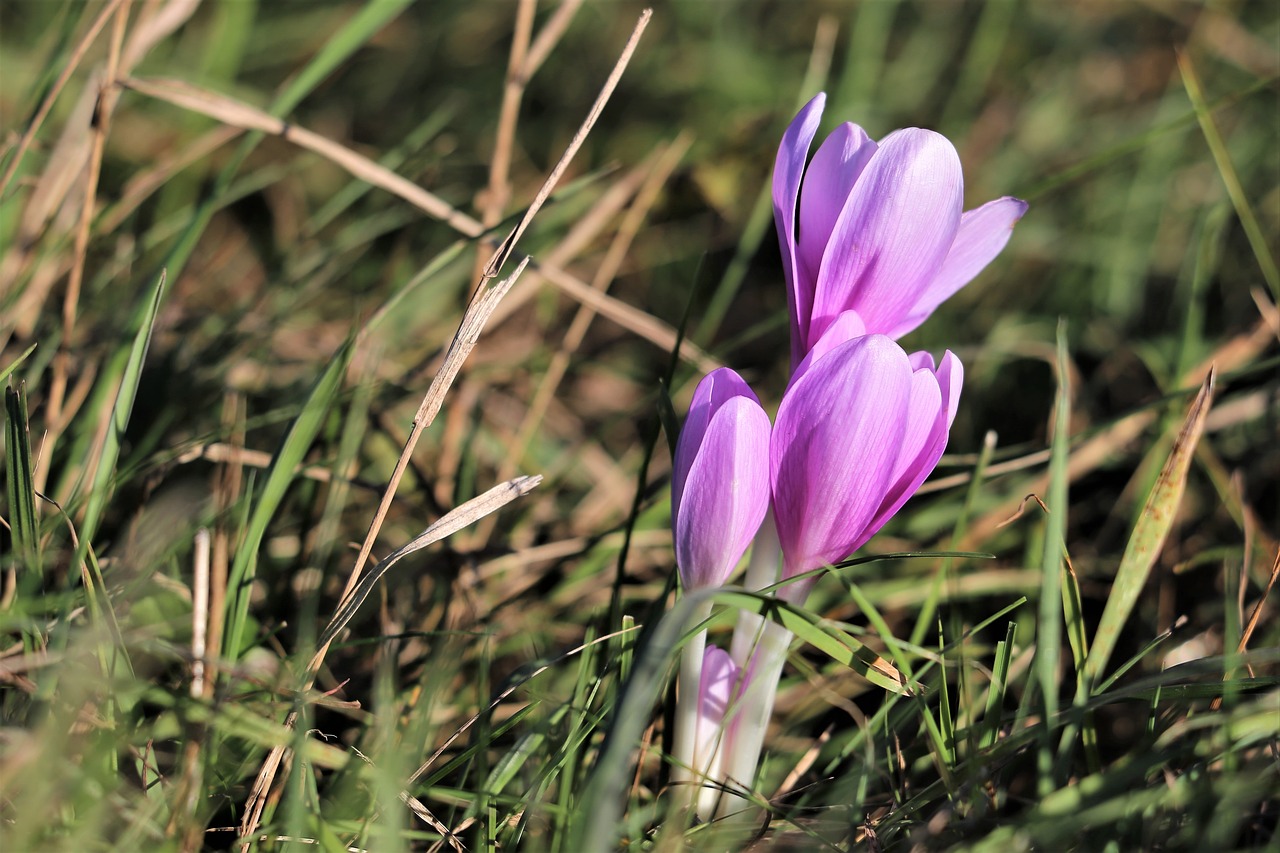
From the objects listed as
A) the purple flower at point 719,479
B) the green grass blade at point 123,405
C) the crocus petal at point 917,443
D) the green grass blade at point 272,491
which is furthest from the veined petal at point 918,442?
the green grass blade at point 123,405

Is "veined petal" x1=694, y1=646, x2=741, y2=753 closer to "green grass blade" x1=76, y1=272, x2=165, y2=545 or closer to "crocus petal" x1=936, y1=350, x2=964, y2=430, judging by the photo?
"crocus petal" x1=936, y1=350, x2=964, y2=430

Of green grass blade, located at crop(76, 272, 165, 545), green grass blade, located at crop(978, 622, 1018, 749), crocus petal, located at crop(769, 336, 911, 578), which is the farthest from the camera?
green grass blade, located at crop(76, 272, 165, 545)

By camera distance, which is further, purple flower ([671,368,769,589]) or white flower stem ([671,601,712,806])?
white flower stem ([671,601,712,806])

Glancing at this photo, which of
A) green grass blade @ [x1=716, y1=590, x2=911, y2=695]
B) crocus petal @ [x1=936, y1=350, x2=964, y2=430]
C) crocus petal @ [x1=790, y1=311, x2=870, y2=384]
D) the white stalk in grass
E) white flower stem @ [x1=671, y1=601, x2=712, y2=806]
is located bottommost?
white flower stem @ [x1=671, y1=601, x2=712, y2=806]

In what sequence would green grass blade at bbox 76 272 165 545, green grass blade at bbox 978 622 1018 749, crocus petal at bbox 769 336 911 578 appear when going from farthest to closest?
green grass blade at bbox 76 272 165 545, green grass blade at bbox 978 622 1018 749, crocus petal at bbox 769 336 911 578

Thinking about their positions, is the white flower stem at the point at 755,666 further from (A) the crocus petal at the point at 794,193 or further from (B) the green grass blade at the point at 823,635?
(A) the crocus petal at the point at 794,193

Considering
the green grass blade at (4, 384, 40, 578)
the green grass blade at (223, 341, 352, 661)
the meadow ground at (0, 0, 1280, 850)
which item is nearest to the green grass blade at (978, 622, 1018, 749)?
the meadow ground at (0, 0, 1280, 850)
